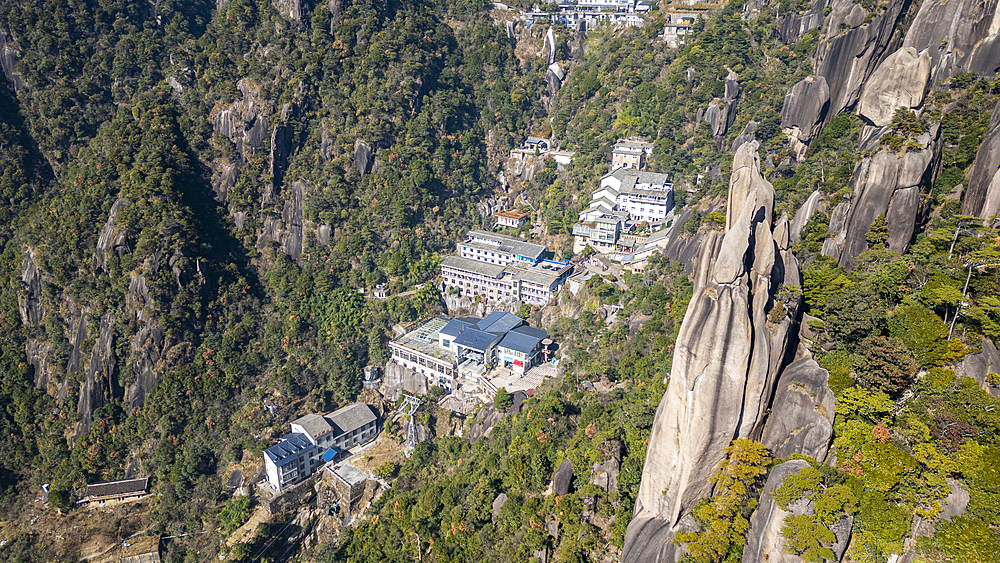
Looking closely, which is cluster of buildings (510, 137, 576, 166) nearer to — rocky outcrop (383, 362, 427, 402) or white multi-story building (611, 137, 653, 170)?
white multi-story building (611, 137, 653, 170)

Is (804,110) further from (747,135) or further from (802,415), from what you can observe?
(802,415)

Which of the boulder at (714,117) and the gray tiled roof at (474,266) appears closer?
the gray tiled roof at (474,266)

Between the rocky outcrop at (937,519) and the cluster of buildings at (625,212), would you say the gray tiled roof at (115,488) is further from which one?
the rocky outcrop at (937,519)

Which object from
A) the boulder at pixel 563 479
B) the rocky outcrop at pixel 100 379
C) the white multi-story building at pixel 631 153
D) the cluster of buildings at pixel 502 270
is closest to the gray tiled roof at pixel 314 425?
the rocky outcrop at pixel 100 379

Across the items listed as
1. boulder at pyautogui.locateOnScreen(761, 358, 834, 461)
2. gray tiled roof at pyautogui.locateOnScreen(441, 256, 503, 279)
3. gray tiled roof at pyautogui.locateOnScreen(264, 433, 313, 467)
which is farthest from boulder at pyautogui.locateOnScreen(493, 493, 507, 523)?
gray tiled roof at pyautogui.locateOnScreen(441, 256, 503, 279)

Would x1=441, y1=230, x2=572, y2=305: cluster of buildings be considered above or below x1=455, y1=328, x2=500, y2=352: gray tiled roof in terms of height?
above

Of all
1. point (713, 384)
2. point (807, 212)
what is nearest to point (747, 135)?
point (807, 212)
